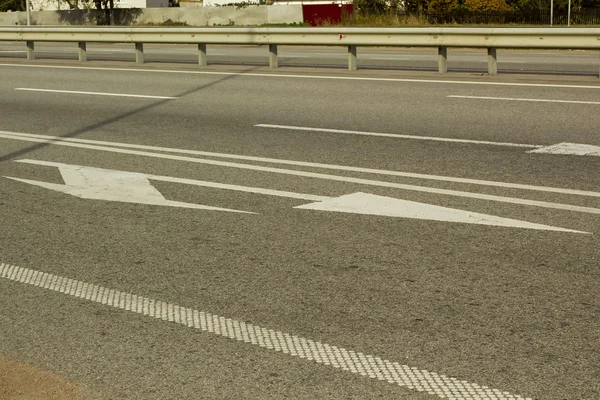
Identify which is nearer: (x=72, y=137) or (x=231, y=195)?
(x=231, y=195)

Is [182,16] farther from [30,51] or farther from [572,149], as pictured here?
[572,149]

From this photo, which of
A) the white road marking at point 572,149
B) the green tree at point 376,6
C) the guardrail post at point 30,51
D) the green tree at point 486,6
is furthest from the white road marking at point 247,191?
the green tree at point 486,6

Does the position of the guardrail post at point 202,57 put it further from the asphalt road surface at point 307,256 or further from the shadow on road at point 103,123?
the asphalt road surface at point 307,256

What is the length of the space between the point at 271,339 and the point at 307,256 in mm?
1343

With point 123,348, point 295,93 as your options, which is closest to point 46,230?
point 123,348

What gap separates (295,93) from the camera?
14148mm

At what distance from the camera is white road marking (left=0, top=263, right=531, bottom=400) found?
3750mm

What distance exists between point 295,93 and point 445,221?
8.11 metres

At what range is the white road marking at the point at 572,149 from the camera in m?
8.59

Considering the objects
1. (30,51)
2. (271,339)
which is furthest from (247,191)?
(30,51)

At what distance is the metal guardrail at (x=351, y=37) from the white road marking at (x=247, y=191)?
8.76 metres

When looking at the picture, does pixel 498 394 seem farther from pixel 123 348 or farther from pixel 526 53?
pixel 526 53

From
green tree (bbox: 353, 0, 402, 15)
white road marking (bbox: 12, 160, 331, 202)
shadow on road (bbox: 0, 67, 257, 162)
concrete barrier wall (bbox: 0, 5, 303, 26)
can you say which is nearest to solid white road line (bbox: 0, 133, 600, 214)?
shadow on road (bbox: 0, 67, 257, 162)

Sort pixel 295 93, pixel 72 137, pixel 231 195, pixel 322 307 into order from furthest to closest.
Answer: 1. pixel 295 93
2. pixel 72 137
3. pixel 231 195
4. pixel 322 307
